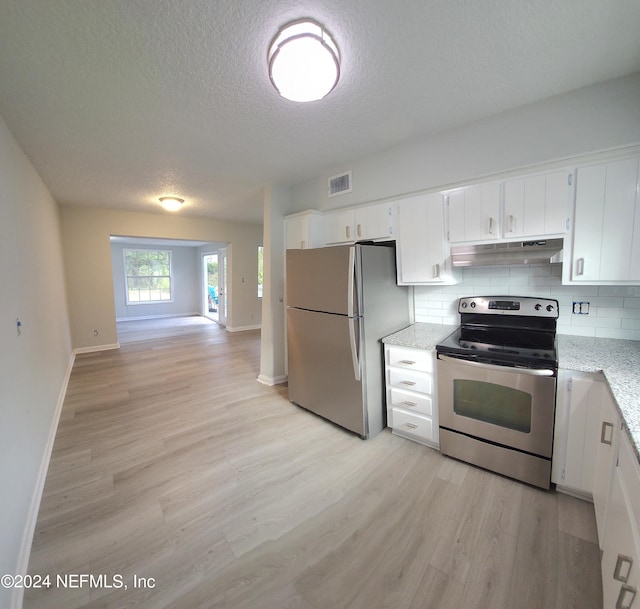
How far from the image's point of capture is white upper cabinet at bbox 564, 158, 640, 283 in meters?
1.68

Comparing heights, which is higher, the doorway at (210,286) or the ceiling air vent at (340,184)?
the ceiling air vent at (340,184)

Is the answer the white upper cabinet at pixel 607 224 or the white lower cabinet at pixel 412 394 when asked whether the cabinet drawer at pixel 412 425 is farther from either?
the white upper cabinet at pixel 607 224

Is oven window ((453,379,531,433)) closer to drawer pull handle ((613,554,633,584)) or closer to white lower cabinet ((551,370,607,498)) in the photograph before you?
white lower cabinet ((551,370,607,498))

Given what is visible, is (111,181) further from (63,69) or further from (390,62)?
(390,62)

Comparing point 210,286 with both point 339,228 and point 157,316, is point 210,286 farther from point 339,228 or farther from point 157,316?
point 339,228

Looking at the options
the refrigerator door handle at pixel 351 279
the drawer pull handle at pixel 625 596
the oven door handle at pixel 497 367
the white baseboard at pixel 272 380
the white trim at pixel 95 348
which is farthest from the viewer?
the white trim at pixel 95 348

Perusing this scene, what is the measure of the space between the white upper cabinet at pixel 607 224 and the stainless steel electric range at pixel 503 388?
39 centimetres

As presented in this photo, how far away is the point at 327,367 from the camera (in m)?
2.64

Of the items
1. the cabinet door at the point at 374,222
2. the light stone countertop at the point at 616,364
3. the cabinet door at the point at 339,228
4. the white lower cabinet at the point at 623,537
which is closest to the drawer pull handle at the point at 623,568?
the white lower cabinet at the point at 623,537

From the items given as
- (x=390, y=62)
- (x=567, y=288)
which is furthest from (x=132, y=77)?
(x=567, y=288)

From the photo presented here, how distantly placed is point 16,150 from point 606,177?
171 inches

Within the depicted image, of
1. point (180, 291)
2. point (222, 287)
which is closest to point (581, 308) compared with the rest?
point (222, 287)

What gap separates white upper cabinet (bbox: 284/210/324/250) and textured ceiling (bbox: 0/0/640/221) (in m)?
0.70

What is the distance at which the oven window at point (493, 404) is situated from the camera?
72.4 inches
